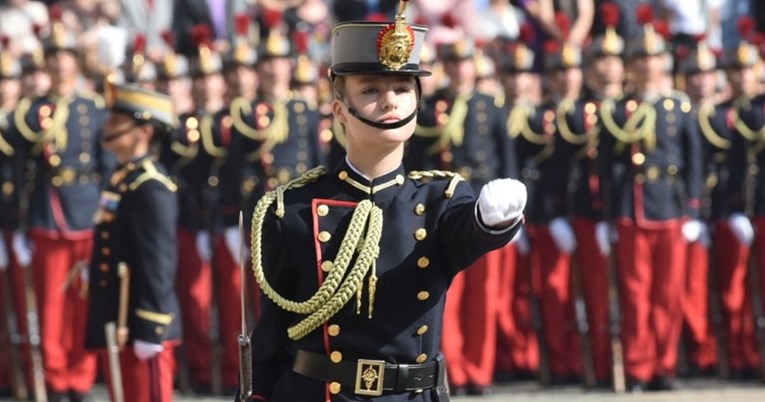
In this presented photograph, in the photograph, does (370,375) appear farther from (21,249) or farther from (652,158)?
(21,249)

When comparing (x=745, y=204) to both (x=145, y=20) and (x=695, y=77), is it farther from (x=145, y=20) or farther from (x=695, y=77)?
(x=145, y=20)

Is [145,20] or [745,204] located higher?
[145,20]

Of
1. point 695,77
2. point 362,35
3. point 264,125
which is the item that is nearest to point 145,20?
point 264,125

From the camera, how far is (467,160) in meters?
11.8

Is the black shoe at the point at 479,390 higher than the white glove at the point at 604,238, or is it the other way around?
the white glove at the point at 604,238

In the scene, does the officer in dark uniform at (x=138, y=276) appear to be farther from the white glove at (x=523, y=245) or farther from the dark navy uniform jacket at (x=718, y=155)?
the dark navy uniform jacket at (x=718, y=155)

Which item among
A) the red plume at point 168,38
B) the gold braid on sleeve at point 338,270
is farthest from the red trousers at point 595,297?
the gold braid on sleeve at point 338,270

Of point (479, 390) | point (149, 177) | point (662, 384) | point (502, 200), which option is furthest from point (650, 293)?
point (502, 200)

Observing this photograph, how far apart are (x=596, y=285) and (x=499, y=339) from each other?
823 millimetres

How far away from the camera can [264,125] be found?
12.2 metres

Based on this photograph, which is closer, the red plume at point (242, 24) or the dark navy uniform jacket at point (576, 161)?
the dark navy uniform jacket at point (576, 161)

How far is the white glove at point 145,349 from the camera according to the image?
812 centimetres

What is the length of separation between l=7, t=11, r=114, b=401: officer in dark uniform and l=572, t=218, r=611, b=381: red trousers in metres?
2.93

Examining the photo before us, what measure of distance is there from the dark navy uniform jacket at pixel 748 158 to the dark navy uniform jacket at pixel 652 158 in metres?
0.47
